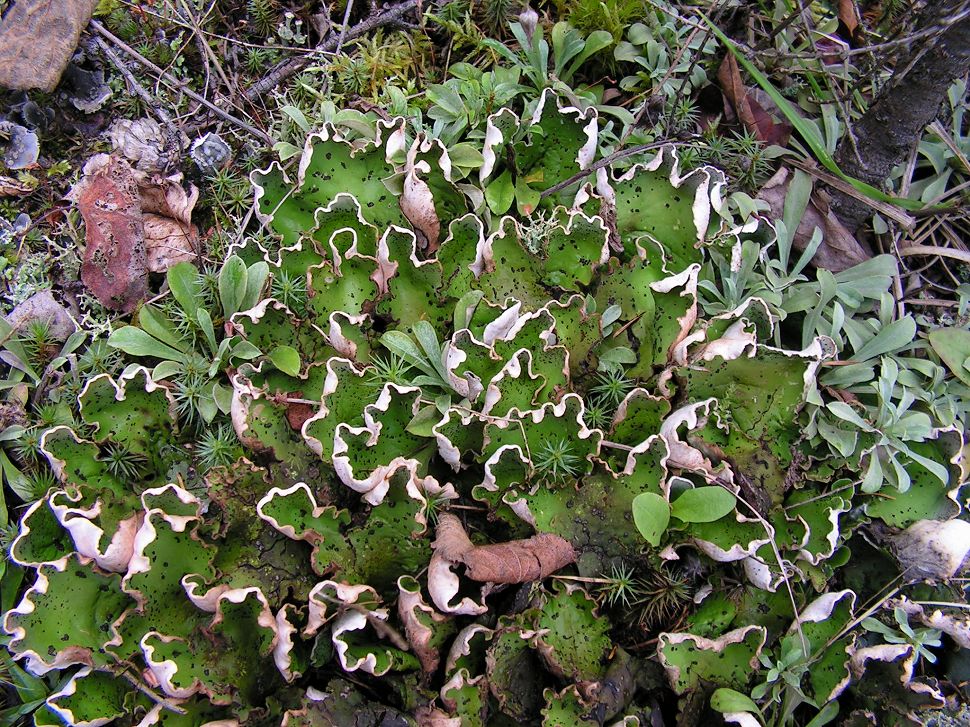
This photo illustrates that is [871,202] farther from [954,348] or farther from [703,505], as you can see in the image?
[703,505]

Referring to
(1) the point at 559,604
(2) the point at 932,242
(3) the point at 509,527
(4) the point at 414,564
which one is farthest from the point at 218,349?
(2) the point at 932,242

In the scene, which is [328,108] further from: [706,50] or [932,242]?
[932,242]

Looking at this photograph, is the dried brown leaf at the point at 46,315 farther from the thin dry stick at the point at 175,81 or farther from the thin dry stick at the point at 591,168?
the thin dry stick at the point at 591,168

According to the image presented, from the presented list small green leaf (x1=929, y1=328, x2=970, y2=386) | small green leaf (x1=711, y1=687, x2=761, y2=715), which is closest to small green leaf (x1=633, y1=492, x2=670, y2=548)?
small green leaf (x1=711, y1=687, x2=761, y2=715)

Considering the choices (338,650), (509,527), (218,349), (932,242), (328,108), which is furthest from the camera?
(932,242)

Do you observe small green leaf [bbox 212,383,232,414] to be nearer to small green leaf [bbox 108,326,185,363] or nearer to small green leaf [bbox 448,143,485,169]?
small green leaf [bbox 108,326,185,363]

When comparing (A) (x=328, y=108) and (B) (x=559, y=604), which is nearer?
(B) (x=559, y=604)

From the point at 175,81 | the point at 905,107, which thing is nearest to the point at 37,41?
the point at 175,81
